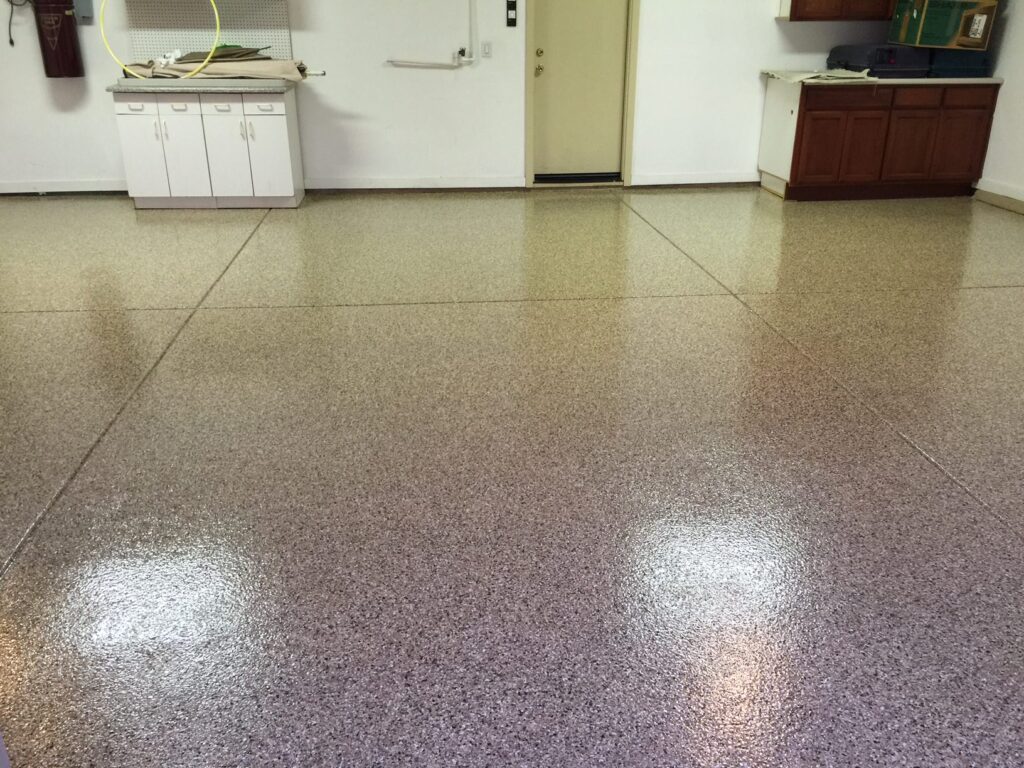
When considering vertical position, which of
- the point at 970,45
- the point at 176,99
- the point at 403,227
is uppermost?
the point at 970,45

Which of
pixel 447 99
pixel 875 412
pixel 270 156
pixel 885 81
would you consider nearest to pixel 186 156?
pixel 270 156

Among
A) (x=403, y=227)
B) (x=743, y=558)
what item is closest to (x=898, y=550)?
(x=743, y=558)

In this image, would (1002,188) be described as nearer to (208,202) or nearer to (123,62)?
(208,202)

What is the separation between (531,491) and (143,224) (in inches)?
172

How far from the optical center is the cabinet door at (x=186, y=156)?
18.7 feet

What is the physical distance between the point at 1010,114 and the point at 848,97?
122 cm

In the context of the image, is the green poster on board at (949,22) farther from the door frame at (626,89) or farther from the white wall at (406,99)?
the white wall at (406,99)

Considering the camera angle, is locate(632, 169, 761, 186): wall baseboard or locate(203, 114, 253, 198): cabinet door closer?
locate(203, 114, 253, 198): cabinet door

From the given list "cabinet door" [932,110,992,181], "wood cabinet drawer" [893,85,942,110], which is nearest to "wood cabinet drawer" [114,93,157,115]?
"wood cabinet drawer" [893,85,942,110]

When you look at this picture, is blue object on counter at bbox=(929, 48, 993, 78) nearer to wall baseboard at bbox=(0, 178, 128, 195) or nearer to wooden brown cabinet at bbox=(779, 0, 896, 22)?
wooden brown cabinet at bbox=(779, 0, 896, 22)

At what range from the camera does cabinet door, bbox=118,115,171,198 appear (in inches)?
223

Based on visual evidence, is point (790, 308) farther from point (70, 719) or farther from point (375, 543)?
point (70, 719)

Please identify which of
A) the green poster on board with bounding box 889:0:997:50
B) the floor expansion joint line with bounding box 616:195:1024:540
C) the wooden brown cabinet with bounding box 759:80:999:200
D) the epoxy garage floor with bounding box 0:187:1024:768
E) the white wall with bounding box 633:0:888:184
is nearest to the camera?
the epoxy garage floor with bounding box 0:187:1024:768

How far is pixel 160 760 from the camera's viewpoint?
1418 millimetres
